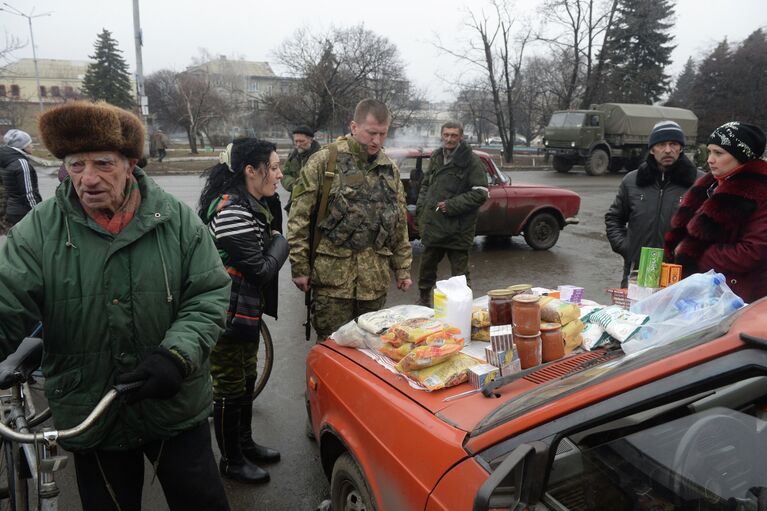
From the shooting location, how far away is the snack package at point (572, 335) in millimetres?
2324

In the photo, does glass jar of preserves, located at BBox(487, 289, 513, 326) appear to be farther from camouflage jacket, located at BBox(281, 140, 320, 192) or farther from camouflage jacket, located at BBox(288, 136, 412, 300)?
camouflage jacket, located at BBox(281, 140, 320, 192)

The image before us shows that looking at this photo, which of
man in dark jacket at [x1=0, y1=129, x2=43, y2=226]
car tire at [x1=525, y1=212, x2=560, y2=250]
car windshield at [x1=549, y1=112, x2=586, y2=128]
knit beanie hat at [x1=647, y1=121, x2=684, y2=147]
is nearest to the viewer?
knit beanie hat at [x1=647, y1=121, x2=684, y2=147]

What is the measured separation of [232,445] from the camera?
306cm

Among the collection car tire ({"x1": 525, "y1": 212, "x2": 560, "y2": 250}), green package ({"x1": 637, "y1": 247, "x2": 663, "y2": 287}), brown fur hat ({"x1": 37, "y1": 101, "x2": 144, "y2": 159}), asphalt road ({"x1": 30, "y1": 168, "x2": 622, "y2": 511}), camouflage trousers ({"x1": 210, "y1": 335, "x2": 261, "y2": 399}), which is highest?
brown fur hat ({"x1": 37, "y1": 101, "x2": 144, "y2": 159})

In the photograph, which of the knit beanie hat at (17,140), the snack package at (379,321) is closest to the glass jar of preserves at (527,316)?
the snack package at (379,321)

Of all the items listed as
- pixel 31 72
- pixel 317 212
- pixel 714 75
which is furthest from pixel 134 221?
pixel 31 72

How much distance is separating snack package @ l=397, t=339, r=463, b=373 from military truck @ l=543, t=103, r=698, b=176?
24.3 m

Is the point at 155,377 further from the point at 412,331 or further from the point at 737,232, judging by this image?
the point at 737,232

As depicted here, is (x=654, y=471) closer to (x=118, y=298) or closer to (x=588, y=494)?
(x=588, y=494)

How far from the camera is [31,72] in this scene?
83.2 m

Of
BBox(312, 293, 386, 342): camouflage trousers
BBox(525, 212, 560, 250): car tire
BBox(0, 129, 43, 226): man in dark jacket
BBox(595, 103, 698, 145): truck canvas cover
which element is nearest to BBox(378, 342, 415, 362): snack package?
BBox(312, 293, 386, 342): camouflage trousers

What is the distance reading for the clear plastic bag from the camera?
203 cm

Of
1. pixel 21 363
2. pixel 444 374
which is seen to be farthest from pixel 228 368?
pixel 444 374

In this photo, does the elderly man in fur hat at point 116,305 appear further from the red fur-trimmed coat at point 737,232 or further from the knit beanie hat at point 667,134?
the knit beanie hat at point 667,134
